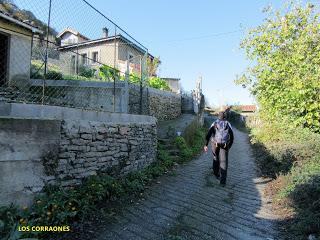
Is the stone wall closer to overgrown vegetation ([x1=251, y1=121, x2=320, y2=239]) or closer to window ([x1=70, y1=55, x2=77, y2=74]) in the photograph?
window ([x1=70, y1=55, x2=77, y2=74])

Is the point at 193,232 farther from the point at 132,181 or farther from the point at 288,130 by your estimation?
the point at 288,130

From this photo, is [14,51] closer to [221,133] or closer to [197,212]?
[221,133]

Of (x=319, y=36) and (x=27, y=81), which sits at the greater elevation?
(x=319, y=36)

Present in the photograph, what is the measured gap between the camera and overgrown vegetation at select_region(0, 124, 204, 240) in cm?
425

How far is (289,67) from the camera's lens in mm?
11750

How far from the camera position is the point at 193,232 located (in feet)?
15.8

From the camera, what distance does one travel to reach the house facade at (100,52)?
7.39m

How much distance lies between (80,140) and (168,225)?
212 cm

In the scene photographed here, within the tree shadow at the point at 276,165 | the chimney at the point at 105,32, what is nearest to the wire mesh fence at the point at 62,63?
the chimney at the point at 105,32

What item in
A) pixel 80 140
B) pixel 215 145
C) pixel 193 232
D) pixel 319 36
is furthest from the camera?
pixel 319 36

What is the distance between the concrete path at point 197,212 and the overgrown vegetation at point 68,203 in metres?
0.43

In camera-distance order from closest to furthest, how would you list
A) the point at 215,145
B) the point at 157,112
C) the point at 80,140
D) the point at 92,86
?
the point at 80,140, the point at 215,145, the point at 92,86, the point at 157,112

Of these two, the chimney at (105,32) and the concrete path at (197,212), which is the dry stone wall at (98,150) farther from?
the chimney at (105,32)

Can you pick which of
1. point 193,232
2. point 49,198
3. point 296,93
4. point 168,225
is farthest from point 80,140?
point 296,93
